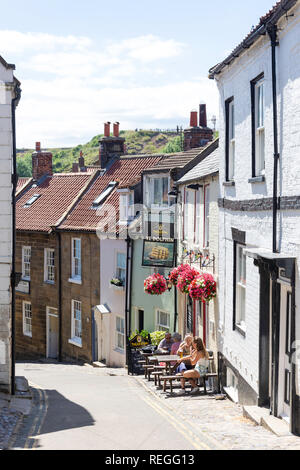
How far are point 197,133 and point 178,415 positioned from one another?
1561 centimetres

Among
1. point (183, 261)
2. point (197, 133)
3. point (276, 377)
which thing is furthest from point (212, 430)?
point (197, 133)

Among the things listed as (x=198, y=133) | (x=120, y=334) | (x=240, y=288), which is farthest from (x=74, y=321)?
(x=240, y=288)

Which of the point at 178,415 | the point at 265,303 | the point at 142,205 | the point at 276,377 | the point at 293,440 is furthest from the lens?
the point at 142,205

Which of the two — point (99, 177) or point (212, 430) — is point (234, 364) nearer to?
point (212, 430)

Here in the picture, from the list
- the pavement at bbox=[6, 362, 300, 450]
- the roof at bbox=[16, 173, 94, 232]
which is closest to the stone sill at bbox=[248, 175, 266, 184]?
the pavement at bbox=[6, 362, 300, 450]

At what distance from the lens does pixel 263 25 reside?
1189 centimetres

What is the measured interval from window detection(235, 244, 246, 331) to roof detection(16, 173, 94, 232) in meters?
17.3

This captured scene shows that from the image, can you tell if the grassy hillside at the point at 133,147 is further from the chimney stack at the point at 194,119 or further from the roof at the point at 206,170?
the roof at the point at 206,170

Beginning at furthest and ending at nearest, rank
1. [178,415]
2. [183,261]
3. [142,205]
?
[142,205] < [183,261] < [178,415]

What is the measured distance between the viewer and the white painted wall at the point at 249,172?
35.6ft

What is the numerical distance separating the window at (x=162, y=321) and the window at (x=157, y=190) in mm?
4011

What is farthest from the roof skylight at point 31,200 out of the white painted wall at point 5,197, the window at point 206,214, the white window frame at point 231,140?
the white window frame at point 231,140

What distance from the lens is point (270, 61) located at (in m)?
12.1

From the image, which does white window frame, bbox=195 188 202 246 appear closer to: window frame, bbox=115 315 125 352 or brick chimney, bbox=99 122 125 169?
window frame, bbox=115 315 125 352
